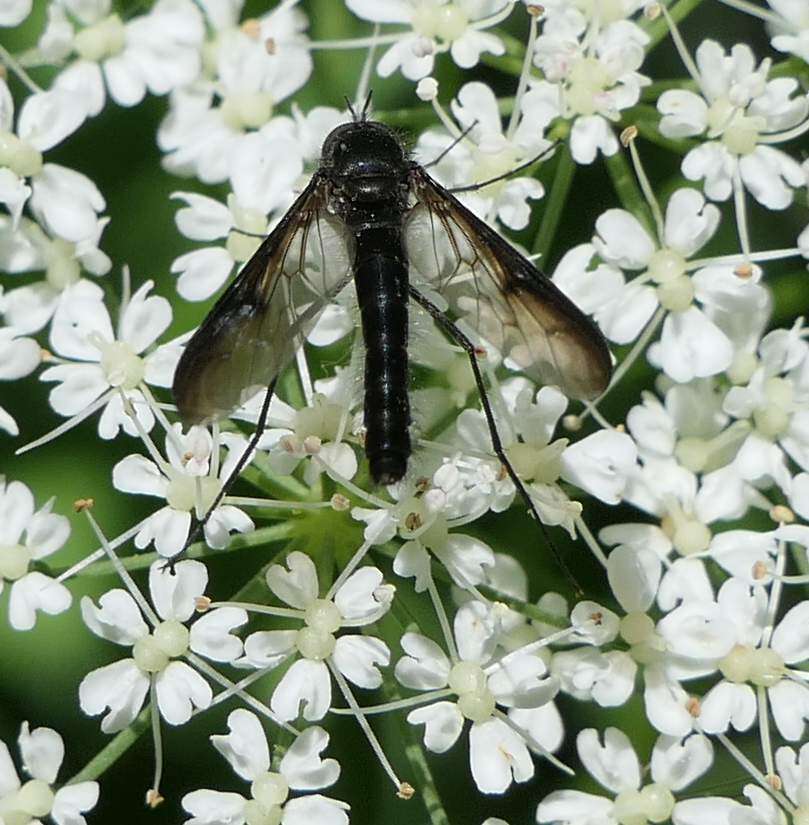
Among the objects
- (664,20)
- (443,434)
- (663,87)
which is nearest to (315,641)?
(443,434)

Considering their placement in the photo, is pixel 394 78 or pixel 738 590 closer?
pixel 738 590

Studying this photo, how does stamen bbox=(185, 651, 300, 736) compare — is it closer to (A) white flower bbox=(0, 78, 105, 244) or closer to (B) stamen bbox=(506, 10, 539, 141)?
(A) white flower bbox=(0, 78, 105, 244)

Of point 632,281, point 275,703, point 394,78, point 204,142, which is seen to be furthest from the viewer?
point 394,78

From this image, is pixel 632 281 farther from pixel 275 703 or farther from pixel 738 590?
pixel 275 703

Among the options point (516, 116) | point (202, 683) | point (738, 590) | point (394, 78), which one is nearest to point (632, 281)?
point (516, 116)

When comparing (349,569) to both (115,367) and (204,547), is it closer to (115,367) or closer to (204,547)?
(204,547)

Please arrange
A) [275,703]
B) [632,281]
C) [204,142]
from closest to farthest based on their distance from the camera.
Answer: [275,703]
[632,281]
[204,142]

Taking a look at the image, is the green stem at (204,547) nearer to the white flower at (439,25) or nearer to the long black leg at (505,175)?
the long black leg at (505,175)
